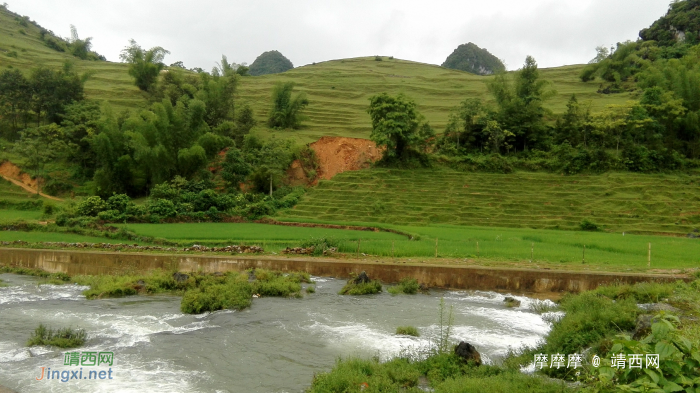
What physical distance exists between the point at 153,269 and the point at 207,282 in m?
4.16

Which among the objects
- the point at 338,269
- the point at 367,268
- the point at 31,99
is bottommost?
the point at 338,269

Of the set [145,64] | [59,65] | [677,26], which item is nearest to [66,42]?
[59,65]

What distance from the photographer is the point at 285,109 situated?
47.5 meters

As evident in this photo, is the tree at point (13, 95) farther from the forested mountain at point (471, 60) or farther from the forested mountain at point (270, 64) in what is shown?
the forested mountain at point (471, 60)

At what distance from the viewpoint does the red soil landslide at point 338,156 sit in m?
38.3

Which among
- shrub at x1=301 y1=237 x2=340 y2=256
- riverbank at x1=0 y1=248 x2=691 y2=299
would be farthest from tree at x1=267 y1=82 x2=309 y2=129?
riverbank at x1=0 y1=248 x2=691 y2=299

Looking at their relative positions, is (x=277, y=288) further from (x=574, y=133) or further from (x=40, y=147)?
(x=574, y=133)

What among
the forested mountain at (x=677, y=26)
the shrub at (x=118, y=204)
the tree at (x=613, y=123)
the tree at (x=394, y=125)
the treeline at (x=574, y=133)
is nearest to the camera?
the shrub at (x=118, y=204)

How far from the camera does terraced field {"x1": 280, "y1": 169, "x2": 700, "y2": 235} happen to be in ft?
91.4

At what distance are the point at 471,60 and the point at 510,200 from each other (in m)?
98.8

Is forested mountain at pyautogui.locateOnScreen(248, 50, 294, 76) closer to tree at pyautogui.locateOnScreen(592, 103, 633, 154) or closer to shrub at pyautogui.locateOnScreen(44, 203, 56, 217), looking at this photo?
tree at pyautogui.locateOnScreen(592, 103, 633, 154)

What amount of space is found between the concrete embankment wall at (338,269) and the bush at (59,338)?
25.4 feet

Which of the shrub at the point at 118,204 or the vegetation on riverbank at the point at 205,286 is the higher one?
the shrub at the point at 118,204

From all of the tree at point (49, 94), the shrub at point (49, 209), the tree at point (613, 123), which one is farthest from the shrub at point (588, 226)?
the tree at point (49, 94)
